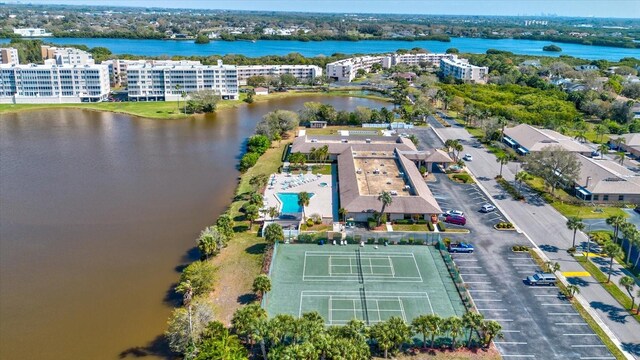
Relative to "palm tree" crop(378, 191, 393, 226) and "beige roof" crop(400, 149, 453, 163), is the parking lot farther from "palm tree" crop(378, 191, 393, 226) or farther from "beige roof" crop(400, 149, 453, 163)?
"beige roof" crop(400, 149, 453, 163)

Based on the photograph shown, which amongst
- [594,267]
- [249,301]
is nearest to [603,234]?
[594,267]

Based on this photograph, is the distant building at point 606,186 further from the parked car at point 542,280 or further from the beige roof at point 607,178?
the parked car at point 542,280

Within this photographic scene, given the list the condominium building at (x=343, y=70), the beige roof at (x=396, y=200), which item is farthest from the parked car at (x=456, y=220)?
the condominium building at (x=343, y=70)

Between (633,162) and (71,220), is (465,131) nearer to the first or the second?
(633,162)

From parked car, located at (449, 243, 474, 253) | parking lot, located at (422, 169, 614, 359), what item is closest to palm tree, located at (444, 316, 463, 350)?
parking lot, located at (422, 169, 614, 359)

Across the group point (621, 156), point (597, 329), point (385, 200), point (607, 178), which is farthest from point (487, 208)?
point (621, 156)
